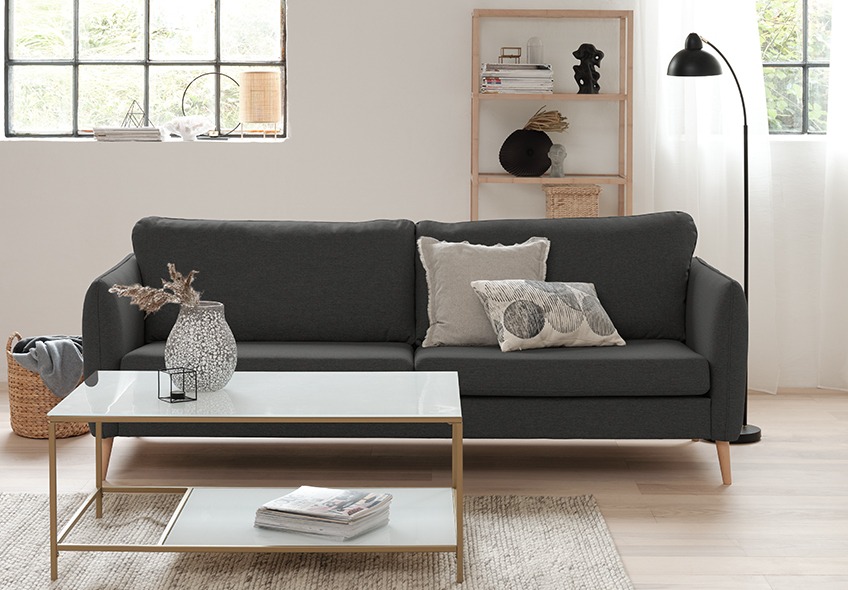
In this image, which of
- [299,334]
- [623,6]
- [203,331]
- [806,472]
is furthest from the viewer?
[623,6]

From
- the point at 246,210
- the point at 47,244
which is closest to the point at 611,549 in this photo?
the point at 246,210

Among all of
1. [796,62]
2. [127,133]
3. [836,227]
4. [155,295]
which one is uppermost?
[796,62]

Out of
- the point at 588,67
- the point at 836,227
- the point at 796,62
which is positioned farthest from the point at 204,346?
the point at 796,62

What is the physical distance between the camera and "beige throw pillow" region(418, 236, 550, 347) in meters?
3.93

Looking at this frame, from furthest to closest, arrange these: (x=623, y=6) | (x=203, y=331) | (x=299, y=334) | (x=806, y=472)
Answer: (x=623, y=6), (x=299, y=334), (x=806, y=472), (x=203, y=331)

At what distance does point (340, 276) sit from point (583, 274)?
912mm

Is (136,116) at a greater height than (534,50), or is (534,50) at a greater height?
(534,50)

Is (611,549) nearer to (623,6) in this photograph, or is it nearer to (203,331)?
(203,331)

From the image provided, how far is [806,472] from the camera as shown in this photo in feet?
12.6

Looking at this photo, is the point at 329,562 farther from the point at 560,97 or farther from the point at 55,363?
the point at 560,97

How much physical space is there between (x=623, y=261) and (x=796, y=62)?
1921 mm

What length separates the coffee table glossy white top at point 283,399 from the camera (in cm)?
273

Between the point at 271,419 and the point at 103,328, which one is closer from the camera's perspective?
the point at 271,419

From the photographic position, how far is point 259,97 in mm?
5348
